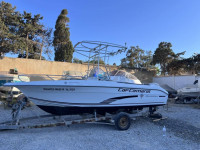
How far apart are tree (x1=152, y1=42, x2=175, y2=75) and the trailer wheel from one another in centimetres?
1943

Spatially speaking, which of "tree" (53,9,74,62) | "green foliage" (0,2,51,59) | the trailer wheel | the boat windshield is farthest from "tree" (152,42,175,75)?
the trailer wheel

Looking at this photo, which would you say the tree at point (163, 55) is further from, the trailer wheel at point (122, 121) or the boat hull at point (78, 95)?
the trailer wheel at point (122, 121)

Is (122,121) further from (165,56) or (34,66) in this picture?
(165,56)

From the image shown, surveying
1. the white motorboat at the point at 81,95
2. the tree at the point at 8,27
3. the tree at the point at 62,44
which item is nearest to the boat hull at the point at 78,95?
the white motorboat at the point at 81,95

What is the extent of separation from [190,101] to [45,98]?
1058cm

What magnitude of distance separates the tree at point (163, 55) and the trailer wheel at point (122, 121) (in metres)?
19.4

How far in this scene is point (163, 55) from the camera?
21875 millimetres

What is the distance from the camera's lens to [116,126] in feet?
14.7

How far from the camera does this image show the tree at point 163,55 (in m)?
21.8

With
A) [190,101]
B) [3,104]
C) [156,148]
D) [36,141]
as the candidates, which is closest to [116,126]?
[156,148]

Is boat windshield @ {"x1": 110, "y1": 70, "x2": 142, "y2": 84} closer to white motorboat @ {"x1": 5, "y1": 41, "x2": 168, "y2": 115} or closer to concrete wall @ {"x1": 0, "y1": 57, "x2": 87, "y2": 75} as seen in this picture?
white motorboat @ {"x1": 5, "y1": 41, "x2": 168, "y2": 115}

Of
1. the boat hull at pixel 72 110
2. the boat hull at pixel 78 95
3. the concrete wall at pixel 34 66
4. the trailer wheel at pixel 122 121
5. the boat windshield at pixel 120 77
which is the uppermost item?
the concrete wall at pixel 34 66

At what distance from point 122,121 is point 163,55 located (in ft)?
64.6

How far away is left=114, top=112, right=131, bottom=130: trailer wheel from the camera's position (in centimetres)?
445
